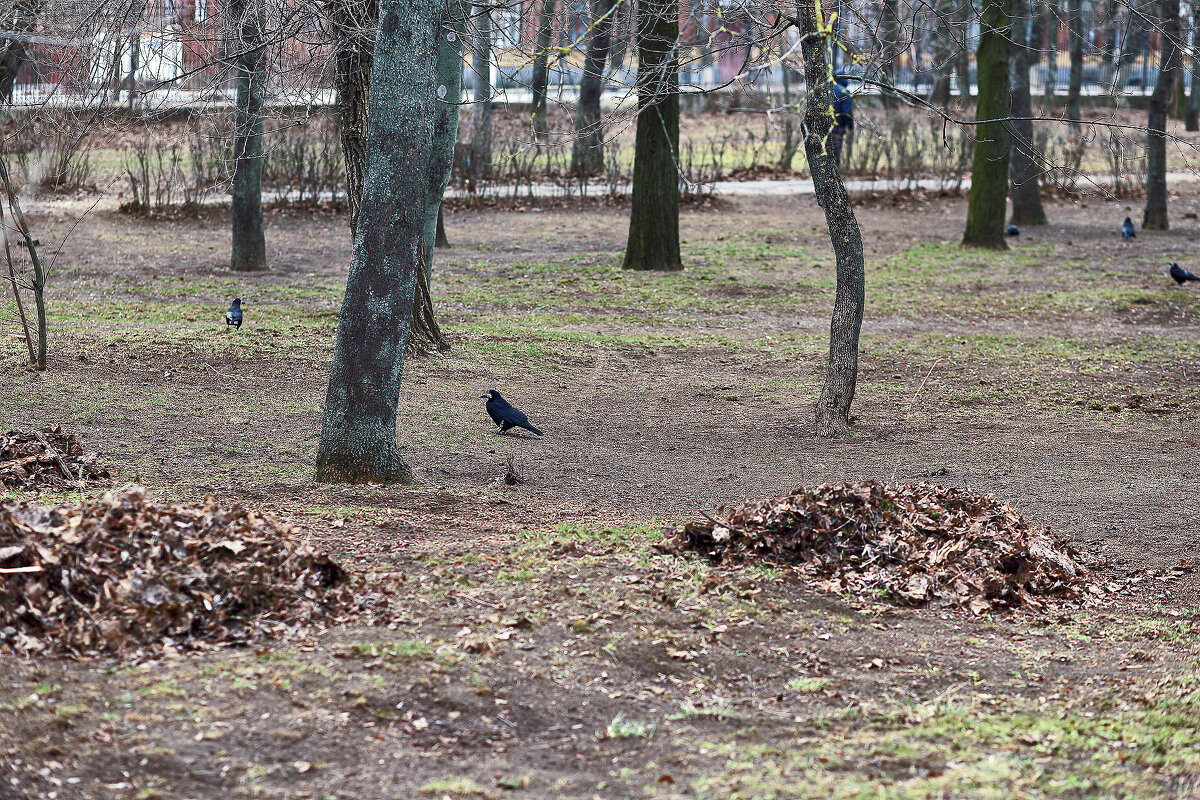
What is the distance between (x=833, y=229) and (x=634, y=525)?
3.93 m

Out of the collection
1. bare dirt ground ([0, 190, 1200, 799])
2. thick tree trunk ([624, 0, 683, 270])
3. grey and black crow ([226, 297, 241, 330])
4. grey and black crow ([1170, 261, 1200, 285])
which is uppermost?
thick tree trunk ([624, 0, 683, 270])

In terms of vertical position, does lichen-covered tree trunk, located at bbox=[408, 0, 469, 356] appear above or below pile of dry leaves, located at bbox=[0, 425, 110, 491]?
above

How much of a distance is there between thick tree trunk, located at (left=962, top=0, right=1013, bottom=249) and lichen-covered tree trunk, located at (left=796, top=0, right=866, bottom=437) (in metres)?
A: 10.8

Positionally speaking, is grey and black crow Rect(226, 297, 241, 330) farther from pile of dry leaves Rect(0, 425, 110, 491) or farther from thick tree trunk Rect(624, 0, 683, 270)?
thick tree trunk Rect(624, 0, 683, 270)

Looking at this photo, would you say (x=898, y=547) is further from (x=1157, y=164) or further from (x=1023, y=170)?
(x=1023, y=170)

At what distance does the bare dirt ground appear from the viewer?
3668 mm

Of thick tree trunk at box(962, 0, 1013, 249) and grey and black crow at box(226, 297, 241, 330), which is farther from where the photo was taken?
thick tree trunk at box(962, 0, 1013, 249)

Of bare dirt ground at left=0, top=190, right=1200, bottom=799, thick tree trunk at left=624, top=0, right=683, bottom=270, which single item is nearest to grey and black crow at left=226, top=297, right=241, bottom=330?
bare dirt ground at left=0, top=190, right=1200, bottom=799

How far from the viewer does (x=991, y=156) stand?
1917 centimetres

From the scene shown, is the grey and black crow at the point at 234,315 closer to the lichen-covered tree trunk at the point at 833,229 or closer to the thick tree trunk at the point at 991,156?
the lichen-covered tree trunk at the point at 833,229

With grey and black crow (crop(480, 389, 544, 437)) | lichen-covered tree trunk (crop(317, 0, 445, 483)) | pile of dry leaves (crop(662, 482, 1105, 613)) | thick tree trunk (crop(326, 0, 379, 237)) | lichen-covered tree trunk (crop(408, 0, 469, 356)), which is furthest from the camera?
lichen-covered tree trunk (crop(408, 0, 469, 356))

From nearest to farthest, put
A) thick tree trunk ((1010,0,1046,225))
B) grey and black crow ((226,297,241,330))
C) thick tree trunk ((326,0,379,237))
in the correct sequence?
thick tree trunk ((326,0,379,237)) < grey and black crow ((226,297,241,330)) < thick tree trunk ((1010,0,1046,225))

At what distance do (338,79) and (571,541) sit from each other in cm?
651

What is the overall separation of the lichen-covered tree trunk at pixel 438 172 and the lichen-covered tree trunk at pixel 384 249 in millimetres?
3367
